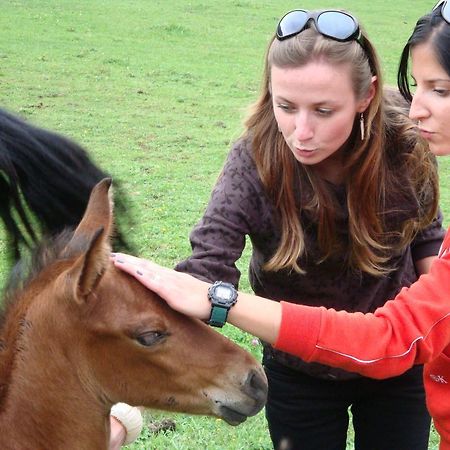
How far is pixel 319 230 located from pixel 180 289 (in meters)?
0.63

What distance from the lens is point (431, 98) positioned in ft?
6.56

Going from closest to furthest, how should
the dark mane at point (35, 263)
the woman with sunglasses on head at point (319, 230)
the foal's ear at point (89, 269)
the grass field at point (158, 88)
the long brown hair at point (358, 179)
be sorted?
the foal's ear at point (89, 269) < the woman with sunglasses on head at point (319, 230) < the dark mane at point (35, 263) < the long brown hair at point (358, 179) < the grass field at point (158, 88)

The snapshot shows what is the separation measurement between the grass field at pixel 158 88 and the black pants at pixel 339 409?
693mm

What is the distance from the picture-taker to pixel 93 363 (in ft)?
6.89

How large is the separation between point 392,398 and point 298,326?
0.88 metres

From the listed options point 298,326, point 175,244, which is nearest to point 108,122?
point 175,244

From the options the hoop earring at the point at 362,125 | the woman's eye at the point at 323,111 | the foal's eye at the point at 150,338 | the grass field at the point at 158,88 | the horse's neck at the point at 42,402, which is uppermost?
the woman's eye at the point at 323,111

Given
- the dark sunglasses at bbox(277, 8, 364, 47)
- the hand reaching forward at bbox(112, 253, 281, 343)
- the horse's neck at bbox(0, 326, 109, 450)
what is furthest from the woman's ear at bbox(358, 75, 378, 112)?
the horse's neck at bbox(0, 326, 109, 450)

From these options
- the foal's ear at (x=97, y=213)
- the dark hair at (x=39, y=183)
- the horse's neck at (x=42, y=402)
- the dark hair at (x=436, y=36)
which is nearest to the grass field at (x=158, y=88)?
the dark hair at (x=39, y=183)

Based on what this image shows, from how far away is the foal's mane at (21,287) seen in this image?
206 cm

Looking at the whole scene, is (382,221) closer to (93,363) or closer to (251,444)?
(93,363)

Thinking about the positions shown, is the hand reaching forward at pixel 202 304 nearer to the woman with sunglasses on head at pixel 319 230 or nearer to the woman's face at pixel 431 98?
the woman with sunglasses on head at pixel 319 230

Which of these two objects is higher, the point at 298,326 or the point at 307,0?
the point at 298,326

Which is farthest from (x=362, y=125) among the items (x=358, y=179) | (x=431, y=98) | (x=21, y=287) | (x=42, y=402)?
(x=42, y=402)
